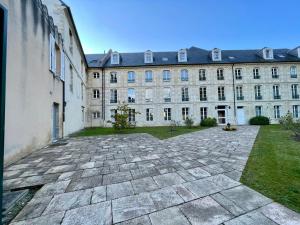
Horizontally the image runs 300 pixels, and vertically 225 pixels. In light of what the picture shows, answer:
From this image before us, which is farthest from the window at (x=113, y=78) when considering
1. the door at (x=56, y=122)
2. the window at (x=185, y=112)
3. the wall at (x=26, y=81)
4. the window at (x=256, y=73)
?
the window at (x=256, y=73)

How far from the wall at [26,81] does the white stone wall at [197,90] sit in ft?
43.8

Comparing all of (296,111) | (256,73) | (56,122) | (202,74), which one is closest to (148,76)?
(202,74)

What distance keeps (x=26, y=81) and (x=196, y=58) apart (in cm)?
2016

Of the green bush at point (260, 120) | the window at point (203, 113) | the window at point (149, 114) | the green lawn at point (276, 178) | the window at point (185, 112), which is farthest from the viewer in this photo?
the window at point (149, 114)

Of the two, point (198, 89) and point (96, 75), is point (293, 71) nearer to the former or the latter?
point (198, 89)

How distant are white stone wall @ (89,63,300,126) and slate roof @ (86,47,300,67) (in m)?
0.68

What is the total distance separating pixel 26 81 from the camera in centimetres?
485

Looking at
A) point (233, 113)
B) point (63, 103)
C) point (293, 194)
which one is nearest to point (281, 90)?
point (233, 113)

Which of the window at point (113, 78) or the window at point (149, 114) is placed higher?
the window at point (113, 78)

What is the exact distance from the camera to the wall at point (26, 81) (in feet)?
13.4

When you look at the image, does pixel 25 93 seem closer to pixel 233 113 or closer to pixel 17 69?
pixel 17 69

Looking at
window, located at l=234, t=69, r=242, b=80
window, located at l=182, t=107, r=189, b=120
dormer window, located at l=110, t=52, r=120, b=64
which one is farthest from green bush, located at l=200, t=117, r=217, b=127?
dormer window, located at l=110, t=52, r=120, b=64

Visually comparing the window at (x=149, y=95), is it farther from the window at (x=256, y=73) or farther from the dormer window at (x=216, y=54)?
the window at (x=256, y=73)

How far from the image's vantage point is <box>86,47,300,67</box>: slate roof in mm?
20156
